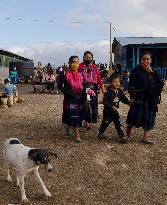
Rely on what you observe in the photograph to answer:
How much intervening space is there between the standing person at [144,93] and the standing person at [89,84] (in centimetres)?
93

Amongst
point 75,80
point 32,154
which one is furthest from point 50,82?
Result: point 32,154

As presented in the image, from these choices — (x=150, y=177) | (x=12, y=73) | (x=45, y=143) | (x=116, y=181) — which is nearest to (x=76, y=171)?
(x=116, y=181)

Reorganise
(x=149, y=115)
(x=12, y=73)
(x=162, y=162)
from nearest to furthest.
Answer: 1. (x=162, y=162)
2. (x=149, y=115)
3. (x=12, y=73)

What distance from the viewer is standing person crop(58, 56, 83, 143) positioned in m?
8.68

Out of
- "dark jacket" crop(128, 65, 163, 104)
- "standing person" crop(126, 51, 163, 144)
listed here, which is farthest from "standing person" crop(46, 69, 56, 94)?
"dark jacket" crop(128, 65, 163, 104)

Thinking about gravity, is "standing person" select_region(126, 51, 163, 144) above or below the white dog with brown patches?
above

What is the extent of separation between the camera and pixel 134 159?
762cm

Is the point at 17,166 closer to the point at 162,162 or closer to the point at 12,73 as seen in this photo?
the point at 162,162

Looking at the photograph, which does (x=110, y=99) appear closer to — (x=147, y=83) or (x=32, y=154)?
(x=147, y=83)

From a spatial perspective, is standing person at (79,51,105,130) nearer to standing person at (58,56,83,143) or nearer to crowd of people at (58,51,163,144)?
crowd of people at (58,51,163,144)

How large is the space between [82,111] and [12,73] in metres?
23.6

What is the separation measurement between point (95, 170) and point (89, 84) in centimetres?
277

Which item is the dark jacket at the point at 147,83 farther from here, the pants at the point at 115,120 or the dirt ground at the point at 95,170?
the dirt ground at the point at 95,170

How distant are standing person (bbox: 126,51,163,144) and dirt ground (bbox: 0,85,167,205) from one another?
508 mm
